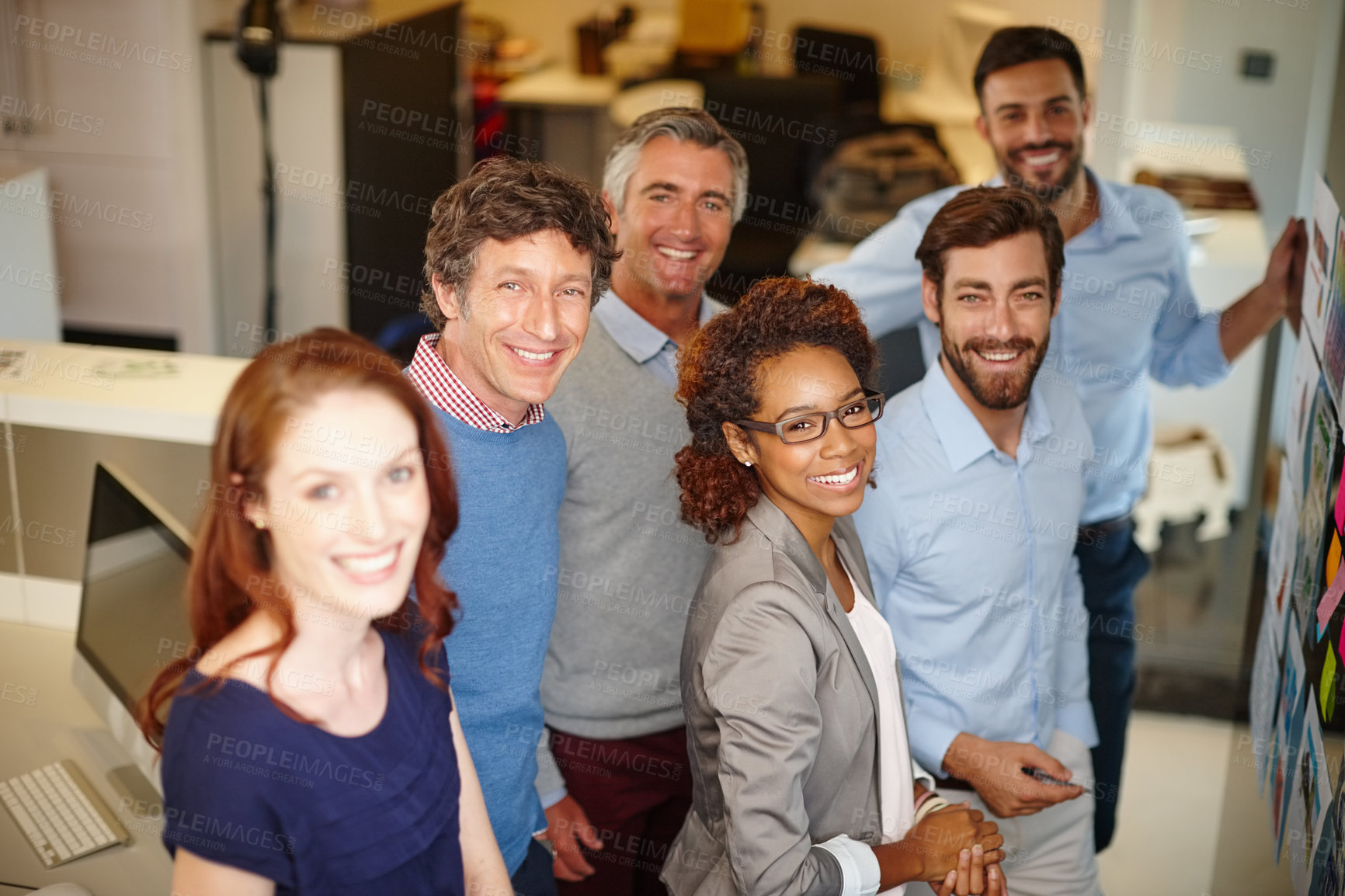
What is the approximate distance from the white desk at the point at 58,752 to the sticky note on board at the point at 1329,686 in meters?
1.74

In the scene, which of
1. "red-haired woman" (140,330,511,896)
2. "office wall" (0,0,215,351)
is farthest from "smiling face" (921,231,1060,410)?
"office wall" (0,0,215,351)

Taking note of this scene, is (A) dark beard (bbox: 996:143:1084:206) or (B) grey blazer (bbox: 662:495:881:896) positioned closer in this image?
(B) grey blazer (bbox: 662:495:881:896)

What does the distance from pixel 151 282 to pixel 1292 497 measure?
4403mm

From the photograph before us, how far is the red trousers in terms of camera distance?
7.08 feet

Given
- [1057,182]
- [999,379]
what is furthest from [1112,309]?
[999,379]

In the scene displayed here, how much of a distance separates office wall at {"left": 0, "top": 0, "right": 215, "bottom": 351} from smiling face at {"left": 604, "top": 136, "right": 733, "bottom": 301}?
333 cm

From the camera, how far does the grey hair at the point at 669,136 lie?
87.0 inches

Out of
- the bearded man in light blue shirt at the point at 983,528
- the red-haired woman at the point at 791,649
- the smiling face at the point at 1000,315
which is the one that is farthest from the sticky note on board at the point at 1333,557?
the red-haired woman at the point at 791,649

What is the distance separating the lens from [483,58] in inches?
285

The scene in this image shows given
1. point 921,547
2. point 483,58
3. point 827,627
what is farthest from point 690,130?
point 483,58

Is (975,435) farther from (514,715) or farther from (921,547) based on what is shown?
(514,715)

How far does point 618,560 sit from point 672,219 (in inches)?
23.8

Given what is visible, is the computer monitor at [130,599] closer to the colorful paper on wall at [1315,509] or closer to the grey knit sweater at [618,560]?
the grey knit sweater at [618,560]

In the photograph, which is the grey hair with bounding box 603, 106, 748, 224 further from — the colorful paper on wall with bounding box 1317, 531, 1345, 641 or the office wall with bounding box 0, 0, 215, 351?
the office wall with bounding box 0, 0, 215, 351
